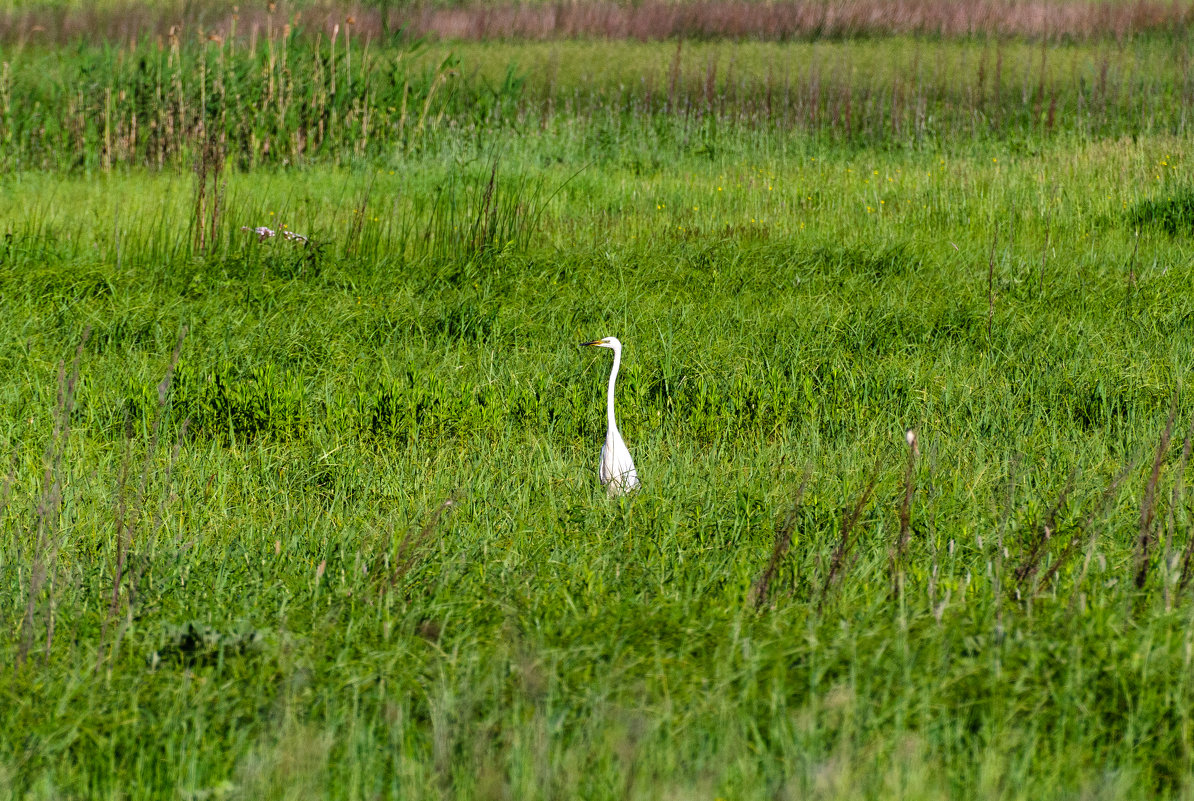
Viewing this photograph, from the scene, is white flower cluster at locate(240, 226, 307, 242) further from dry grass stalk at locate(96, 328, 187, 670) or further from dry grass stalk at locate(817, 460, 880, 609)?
dry grass stalk at locate(817, 460, 880, 609)

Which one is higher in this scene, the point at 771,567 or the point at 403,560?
the point at 771,567

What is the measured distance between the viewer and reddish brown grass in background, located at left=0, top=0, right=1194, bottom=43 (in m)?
17.7

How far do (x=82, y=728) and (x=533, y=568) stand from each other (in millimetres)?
1256

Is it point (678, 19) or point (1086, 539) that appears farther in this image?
point (678, 19)

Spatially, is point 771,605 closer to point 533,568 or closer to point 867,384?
point 533,568

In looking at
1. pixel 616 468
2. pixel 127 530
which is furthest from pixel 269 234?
pixel 127 530

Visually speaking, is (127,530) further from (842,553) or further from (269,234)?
(269,234)

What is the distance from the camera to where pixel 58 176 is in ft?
36.8

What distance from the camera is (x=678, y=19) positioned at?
1889 centimetres

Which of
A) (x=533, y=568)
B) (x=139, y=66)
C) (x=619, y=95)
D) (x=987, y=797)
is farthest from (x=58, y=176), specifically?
(x=987, y=797)

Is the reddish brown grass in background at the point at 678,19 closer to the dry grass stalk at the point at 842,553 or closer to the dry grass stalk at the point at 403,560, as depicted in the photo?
the dry grass stalk at the point at 403,560

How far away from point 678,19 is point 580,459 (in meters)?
15.6

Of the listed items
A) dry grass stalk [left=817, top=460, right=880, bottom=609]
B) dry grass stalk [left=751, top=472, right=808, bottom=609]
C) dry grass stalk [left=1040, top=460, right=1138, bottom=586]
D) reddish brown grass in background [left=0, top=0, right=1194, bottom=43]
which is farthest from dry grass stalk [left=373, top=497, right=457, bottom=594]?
reddish brown grass in background [left=0, top=0, right=1194, bottom=43]

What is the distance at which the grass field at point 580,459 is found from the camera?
7.69 feet
